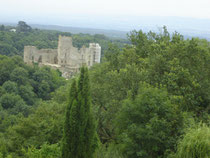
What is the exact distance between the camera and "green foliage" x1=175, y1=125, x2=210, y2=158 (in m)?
8.00

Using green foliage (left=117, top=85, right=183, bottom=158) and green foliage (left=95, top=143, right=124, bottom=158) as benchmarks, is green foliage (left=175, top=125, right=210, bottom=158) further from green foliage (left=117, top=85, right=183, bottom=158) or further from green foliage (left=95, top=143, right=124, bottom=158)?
green foliage (left=95, top=143, right=124, bottom=158)

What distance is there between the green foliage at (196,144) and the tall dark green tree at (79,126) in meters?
2.80

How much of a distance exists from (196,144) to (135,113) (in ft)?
7.87

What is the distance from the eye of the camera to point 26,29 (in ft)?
278

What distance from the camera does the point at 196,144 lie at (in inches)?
319

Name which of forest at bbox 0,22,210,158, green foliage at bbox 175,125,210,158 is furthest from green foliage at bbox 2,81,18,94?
green foliage at bbox 175,125,210,158

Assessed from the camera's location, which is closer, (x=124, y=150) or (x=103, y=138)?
(x=124, y=150)

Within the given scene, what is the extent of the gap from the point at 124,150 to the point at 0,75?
2428 centimetres

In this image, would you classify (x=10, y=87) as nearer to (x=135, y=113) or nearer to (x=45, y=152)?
(x=45, y=152)

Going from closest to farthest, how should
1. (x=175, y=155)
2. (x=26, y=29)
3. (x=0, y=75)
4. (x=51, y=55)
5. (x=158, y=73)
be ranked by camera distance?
(x=175, y=155), (x=158, y=73), (x=0, y=75), (x=51, y=55), (x=26, y=29)

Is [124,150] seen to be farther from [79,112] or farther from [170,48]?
[170,48]

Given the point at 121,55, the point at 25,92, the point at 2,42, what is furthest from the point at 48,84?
the point at 2,42

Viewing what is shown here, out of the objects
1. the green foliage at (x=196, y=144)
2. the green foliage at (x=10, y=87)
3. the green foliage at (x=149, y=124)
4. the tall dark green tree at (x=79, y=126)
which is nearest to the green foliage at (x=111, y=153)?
the green foliage at (x=149, y=124)

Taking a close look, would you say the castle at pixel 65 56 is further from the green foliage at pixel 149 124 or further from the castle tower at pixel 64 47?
the green foliage at pixel 149 124
